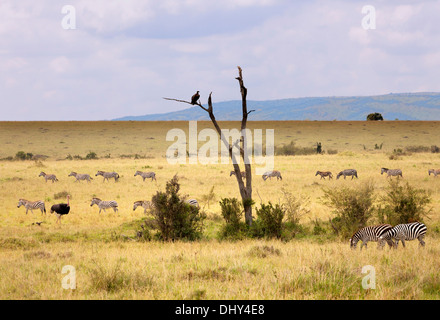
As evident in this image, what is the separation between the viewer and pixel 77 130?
9044cm

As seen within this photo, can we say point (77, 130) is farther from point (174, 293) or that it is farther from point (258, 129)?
point (174, 293)

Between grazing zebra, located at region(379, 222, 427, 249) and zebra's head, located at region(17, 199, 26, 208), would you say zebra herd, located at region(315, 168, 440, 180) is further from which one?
grazing zebra, located at region(379, 222, 427, 249)

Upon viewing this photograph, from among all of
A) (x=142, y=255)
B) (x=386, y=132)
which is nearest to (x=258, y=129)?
(x=386, y=132)

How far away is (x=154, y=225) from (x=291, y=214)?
16.0 feet

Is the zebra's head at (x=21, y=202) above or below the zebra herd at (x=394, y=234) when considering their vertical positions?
below

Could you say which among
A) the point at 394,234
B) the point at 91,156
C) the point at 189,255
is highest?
the point at 91,156

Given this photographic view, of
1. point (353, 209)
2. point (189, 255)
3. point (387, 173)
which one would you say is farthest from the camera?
point (387, 173)

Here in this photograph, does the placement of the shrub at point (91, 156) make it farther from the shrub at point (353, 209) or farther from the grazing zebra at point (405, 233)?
the grazing zebra at point (405, 233)

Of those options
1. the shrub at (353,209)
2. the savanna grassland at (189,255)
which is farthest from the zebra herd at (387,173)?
the shrub at (353,209)

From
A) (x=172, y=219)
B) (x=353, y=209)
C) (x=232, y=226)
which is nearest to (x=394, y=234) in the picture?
(x=353, y=209)

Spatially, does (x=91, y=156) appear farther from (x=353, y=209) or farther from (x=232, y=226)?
(x=353, y=209)

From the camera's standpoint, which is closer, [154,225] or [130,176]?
[154,225]

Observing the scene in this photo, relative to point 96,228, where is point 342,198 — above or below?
above

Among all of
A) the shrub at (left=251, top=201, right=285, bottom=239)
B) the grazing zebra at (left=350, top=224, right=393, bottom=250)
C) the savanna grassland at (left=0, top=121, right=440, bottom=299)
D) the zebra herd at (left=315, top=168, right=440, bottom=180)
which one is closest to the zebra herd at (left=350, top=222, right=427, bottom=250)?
the grazing zebra at (left=350, top=224, right=393, bottom=250)
